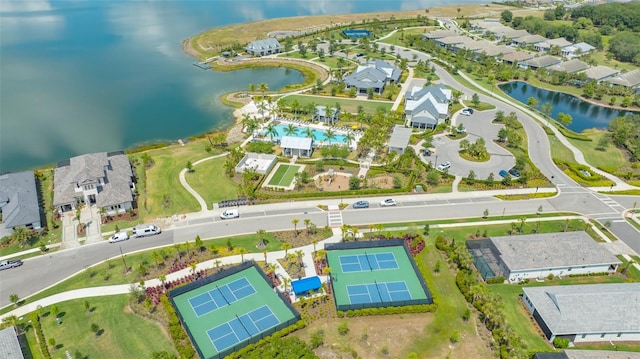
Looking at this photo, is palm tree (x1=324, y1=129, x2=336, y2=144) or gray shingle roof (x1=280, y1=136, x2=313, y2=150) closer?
gray shingle roof (x1=280, y1=136, x2=313, y2=150)

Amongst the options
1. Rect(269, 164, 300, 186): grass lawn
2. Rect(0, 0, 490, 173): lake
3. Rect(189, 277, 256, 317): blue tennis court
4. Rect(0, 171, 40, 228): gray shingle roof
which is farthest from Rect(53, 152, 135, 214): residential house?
Rect(189, 277, 256, 317): blue tennis court

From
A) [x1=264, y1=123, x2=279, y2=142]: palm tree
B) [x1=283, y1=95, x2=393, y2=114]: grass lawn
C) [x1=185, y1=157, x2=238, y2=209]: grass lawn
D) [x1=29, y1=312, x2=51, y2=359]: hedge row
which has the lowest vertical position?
[x1=29, y1=312, x2=51, y2=359]: hedge row

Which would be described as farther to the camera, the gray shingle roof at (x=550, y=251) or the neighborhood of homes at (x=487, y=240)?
the gray shingle roof at (x=550, y=251)

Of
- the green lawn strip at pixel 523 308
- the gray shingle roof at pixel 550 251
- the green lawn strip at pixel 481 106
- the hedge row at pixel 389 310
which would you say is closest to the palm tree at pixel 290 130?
the gray shingle roof at pixel 550 251

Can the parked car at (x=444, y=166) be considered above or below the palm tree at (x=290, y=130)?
below

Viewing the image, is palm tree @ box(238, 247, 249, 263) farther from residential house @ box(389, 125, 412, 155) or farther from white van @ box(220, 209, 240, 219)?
residential house @ box(389, 125, 412, 155)

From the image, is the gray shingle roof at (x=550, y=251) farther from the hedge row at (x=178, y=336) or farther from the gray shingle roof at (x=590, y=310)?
the hedge row at (x=178, y=336)

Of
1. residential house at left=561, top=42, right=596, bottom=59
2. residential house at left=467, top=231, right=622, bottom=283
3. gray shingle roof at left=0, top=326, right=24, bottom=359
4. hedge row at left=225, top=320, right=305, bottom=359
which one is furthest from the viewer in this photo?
residential house at left=561, top=42, right=596, bottom=59

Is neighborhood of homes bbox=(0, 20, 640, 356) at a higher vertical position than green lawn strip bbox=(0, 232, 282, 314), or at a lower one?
higher
